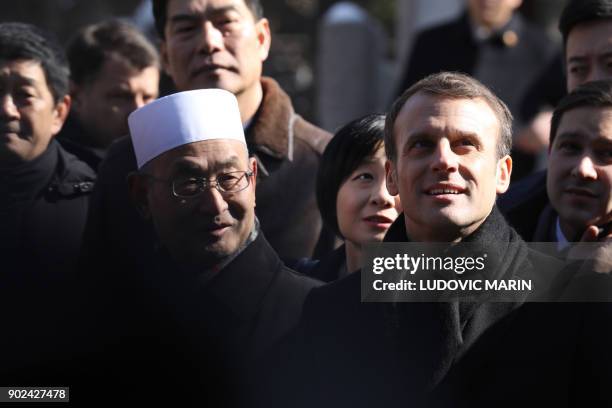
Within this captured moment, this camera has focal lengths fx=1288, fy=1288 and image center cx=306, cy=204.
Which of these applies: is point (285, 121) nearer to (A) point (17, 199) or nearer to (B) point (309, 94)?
(A) point (17, 199)

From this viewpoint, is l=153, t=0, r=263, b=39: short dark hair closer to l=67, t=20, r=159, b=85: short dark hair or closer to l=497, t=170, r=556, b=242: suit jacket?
l=67, t=20, r=159, b=85: short dark hair

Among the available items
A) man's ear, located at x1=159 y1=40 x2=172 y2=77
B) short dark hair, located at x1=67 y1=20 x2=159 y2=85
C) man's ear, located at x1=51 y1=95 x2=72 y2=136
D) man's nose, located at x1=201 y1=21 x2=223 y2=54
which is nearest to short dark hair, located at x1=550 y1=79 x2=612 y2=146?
man's nose, located at x1=201 y1=21 x2=223 y2=54

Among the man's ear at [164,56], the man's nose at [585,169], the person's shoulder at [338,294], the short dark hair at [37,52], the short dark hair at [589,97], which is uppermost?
the man's ear at [164,56]

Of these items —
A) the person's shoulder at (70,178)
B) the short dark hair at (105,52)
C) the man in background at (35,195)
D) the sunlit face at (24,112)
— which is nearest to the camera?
the man in background at (35,195)

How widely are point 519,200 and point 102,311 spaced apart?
150 centimetres

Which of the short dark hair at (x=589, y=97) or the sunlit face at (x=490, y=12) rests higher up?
the sunlit face at (x=490, y=12)

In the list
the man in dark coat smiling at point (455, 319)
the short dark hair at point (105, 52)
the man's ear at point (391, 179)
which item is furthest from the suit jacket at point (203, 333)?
the short dark hair at point (105, 52)

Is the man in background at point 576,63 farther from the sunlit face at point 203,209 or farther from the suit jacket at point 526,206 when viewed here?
the sunlit face at point 203,209

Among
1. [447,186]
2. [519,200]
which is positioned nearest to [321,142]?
[519,200]

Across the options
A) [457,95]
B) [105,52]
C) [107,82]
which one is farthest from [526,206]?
[105,52]

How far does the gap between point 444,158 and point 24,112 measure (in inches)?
62.7

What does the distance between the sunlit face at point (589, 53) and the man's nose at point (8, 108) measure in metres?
1.84

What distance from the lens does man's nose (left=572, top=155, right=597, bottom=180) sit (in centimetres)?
374

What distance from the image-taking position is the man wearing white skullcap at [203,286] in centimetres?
340
